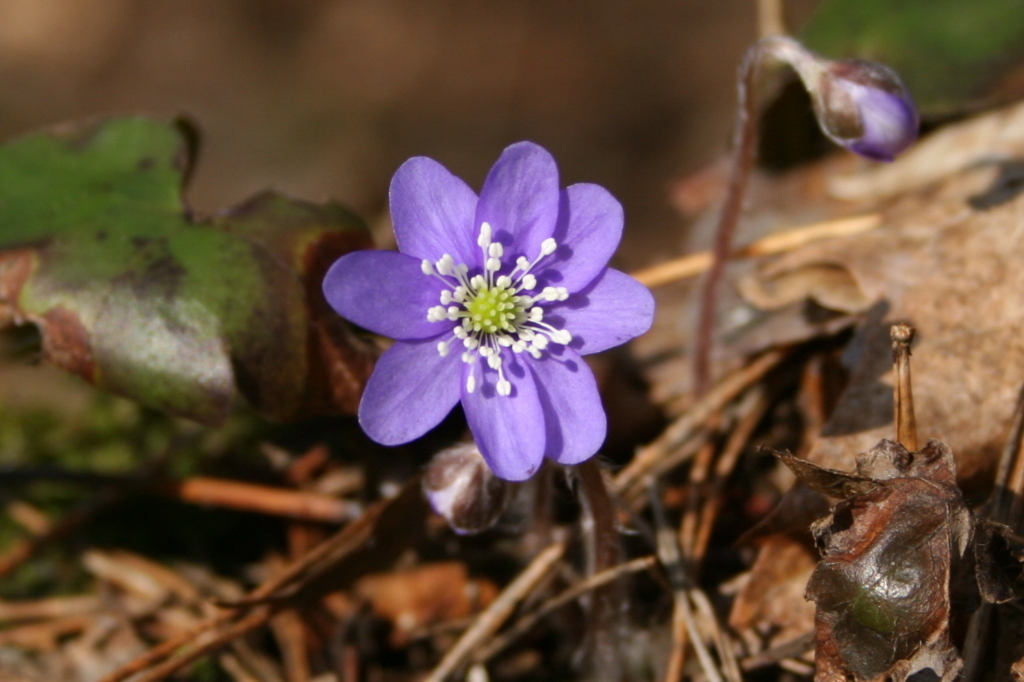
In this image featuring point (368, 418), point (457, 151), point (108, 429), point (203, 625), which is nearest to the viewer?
point (368, 418)

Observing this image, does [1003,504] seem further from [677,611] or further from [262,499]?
[262,499]

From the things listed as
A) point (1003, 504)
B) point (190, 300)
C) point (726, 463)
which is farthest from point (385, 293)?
point (1003, 504)

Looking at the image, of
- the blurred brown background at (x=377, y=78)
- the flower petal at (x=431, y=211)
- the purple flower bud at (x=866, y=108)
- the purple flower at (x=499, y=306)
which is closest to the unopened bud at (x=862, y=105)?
the purple flower bud at (x=866, y=108)

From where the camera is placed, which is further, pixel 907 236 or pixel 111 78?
pixel 111 78

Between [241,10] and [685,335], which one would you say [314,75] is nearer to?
[241,10]

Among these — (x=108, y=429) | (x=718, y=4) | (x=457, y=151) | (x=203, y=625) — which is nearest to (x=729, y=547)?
(x=203, y=625)

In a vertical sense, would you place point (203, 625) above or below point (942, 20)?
below

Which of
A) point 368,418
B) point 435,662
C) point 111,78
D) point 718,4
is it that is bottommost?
point 435,662
